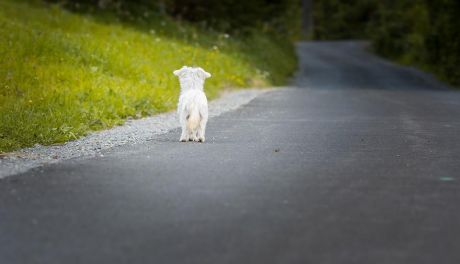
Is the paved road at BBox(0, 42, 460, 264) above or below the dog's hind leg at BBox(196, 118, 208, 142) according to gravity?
below

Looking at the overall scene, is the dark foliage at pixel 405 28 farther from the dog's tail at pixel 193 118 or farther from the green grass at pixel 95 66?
the dog's tail at pixel 193 118

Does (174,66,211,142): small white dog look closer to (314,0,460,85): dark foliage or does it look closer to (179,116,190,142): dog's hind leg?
(179,116,190,142): dog's hind leg

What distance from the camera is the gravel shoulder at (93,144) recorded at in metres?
11.3

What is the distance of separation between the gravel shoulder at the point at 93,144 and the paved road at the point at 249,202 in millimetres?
446

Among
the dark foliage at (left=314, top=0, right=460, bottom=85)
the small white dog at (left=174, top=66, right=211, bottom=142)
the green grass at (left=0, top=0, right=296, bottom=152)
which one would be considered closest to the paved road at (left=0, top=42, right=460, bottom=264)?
the small white dog at (left=174, top=66, right=211, bottom=142)

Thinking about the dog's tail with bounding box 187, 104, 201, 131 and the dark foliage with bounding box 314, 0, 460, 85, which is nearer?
the dog's tail with bounding box 187, 104, 201, 131

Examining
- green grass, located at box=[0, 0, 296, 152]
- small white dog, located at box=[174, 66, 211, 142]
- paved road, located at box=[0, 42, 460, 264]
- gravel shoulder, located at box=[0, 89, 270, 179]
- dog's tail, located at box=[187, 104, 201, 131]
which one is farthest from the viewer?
green grass, located at box=[0, 0, 296, 152]

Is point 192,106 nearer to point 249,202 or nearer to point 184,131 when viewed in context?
point 184,131

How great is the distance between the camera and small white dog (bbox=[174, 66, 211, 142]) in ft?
42.4

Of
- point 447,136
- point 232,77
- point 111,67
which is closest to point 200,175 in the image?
point 447,136

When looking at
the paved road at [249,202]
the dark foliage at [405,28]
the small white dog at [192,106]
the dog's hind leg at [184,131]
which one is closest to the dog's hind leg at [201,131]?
the small white dog at [192,106]

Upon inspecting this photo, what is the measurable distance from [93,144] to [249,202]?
5648mm

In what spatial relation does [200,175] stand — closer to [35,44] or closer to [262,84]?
[35,44]

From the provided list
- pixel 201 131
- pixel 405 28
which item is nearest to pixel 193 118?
pixel 201 131
